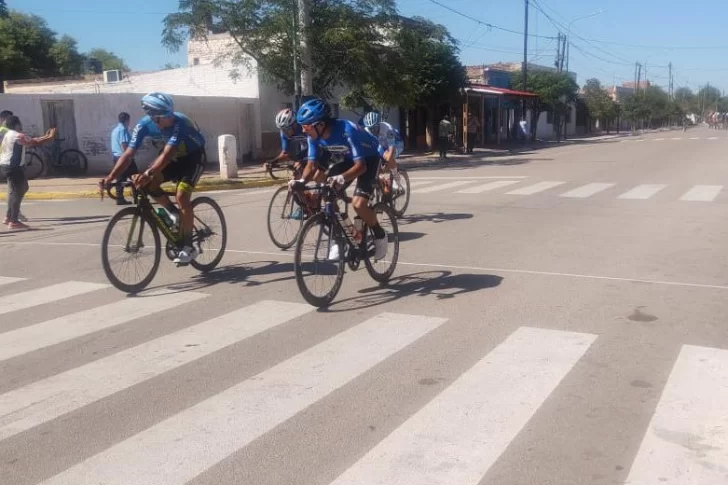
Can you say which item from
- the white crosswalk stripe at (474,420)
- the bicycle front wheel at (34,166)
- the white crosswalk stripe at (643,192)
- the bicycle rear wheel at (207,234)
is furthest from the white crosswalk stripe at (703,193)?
the bicycle front wheel at (34,166)

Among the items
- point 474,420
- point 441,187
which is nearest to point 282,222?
point 474,420

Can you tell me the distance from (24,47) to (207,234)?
161ft

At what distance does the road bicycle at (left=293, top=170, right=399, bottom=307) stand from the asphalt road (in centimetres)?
21

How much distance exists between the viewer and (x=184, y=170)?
7.71 metres

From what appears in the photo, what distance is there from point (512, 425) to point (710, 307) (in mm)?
3344

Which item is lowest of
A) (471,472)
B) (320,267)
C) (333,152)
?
(471,472)

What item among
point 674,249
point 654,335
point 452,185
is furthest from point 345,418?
point 452,185

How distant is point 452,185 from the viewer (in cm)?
1812

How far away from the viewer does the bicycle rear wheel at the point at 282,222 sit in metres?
9.77

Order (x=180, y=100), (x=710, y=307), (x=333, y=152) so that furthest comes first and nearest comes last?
(x=180, y=100) → (x=333, y=152) → (x=710, y=307)

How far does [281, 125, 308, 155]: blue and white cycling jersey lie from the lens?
934 cm

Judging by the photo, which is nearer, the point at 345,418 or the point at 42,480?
the point at 42,480

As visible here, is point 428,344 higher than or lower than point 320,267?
lower

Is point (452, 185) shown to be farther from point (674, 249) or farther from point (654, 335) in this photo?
point (654, 335)
